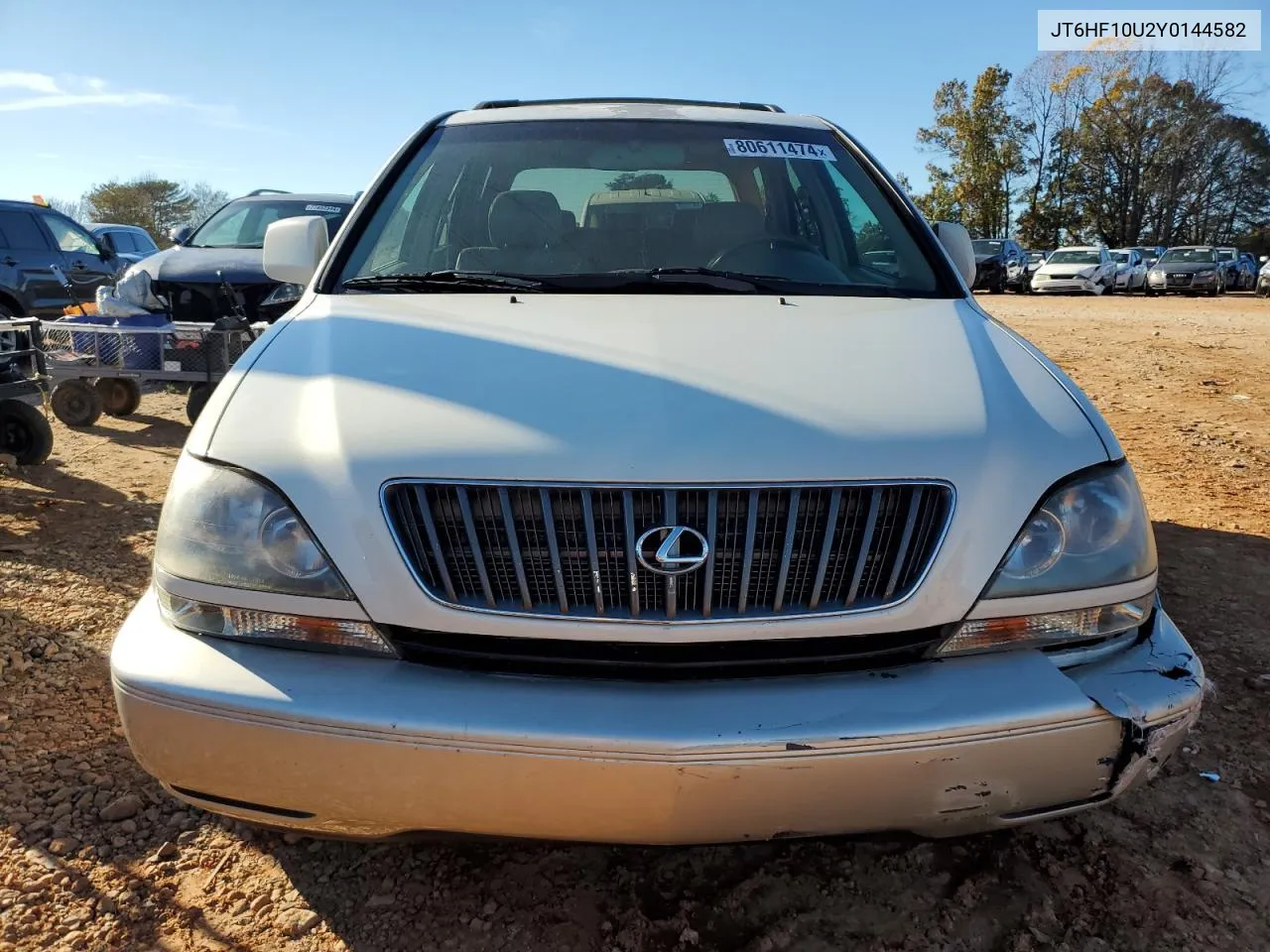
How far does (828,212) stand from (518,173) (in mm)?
997

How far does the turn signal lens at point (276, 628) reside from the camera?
66.8 inches

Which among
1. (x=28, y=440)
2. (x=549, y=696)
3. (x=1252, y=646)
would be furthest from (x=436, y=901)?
(x=28, y=440)

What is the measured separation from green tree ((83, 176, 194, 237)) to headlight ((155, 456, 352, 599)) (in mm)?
46712

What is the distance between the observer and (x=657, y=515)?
5.46ft

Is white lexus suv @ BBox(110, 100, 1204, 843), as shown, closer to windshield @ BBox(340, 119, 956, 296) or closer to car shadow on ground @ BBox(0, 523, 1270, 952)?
car shadow on ground @ BBox(0, 523, 1270, 952)

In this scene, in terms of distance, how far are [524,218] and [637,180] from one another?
1.52 feet

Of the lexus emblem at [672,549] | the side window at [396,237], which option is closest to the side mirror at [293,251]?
the side window at [396,237]

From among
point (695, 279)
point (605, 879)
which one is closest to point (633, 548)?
point (605, 879)

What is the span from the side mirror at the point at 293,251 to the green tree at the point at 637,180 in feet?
2.99

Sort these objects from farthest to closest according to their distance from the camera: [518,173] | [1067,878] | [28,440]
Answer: [28,440], [518,173], [1067,878]

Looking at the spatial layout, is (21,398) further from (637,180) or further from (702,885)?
(702,885)

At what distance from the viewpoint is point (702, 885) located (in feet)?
6.82

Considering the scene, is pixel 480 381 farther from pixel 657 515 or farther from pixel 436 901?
pixel 436 901

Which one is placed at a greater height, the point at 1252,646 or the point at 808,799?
the point at 808,799
